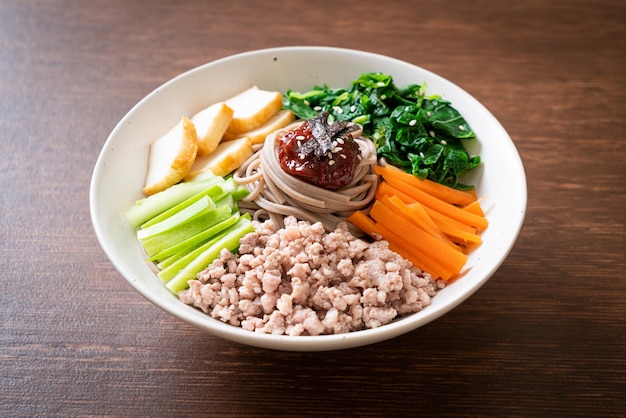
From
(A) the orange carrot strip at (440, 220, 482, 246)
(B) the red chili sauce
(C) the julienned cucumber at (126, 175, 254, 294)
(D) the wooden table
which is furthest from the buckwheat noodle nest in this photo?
(D) the wooden table

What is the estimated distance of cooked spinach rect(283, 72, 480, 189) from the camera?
10.4ft

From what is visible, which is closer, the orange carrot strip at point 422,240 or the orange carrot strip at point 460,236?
the orange carrot strip at point 422,240

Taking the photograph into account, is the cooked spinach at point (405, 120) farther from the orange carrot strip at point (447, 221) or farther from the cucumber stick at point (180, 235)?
the cucumber stick at point (180, 235)

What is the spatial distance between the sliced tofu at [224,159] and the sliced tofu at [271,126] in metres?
0.06

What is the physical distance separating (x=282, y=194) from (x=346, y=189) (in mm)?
343

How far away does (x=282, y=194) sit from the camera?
10.1 feet

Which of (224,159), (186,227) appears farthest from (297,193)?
(186,227)

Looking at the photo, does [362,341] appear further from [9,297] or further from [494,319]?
[9,297]

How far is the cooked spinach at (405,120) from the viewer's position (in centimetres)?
316

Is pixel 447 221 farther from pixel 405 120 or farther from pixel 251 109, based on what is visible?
pixel 251 109

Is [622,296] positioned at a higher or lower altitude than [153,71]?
lower

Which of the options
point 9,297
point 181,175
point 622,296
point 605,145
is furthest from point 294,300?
point 605,145

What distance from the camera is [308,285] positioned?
255 centimetres

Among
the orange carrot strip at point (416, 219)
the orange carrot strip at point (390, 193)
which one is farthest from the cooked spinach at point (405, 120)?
the orange carrot strip at point (416, 219)
